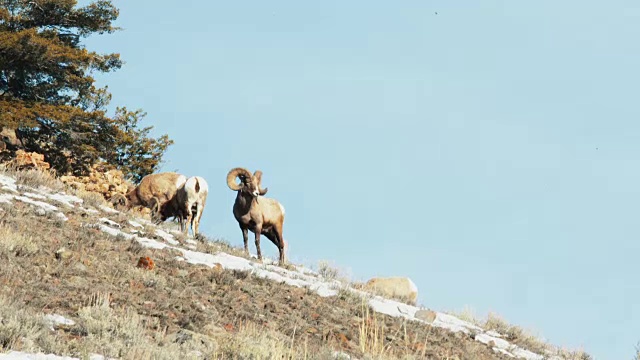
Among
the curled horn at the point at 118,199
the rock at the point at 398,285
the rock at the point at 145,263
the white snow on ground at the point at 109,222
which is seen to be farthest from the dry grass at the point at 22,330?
the curled horn at the point at 118,199

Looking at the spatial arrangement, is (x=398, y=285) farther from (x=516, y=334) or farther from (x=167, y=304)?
(x=167, y=304)

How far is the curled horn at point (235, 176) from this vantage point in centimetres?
2069

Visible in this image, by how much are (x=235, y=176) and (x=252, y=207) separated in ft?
3.04

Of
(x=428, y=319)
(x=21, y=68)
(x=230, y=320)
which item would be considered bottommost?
(x=230, y=320)

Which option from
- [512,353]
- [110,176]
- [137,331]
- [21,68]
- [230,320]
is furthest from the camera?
[110,176]

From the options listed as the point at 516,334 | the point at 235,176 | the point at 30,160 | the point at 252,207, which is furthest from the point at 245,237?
the point at 30,160

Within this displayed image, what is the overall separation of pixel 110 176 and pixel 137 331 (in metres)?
22.9

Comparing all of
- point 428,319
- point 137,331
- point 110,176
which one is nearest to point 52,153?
point 110,176

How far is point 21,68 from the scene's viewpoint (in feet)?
91.1

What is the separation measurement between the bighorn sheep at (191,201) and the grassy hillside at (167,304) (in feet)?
13.1

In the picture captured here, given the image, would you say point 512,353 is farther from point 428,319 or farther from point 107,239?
point 107,239

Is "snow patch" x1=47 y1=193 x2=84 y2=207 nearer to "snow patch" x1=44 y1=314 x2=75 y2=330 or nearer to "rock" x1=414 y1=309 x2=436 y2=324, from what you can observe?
"rock" x1=414 y1=309 x2=436 y2=324

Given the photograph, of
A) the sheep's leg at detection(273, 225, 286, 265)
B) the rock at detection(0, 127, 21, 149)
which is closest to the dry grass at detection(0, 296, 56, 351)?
the sheep's leg at detection(273, 225, 286, 265)

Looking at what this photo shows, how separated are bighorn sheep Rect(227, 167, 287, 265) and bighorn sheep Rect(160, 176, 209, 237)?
247 centimetres
